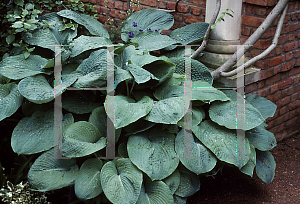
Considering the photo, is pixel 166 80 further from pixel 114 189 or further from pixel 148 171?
pixel 114 189

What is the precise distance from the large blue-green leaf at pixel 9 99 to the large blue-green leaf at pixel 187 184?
98 cm

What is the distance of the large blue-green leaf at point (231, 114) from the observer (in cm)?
175

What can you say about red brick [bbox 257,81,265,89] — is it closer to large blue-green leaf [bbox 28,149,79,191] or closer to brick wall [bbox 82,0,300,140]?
brick wall [bbox 82,0,300,140]

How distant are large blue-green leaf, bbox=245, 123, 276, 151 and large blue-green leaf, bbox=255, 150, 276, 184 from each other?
0.08m

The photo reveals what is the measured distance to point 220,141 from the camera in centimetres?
172

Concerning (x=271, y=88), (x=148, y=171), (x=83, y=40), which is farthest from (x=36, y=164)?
(x=271, y=88)

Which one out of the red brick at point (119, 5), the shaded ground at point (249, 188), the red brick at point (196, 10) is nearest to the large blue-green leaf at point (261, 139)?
the shaded ground at point (249, 188)

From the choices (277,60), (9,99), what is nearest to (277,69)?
(277,60)

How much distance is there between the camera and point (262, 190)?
1.96m

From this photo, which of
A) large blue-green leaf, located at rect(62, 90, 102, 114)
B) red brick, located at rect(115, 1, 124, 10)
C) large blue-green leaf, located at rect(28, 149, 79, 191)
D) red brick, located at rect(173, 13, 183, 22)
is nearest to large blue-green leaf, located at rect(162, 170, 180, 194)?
large blue-green leaf, located at rect(28, 149, 79, 191)

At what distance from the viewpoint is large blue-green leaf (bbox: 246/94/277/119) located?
6.45 ft

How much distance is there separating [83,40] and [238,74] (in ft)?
3.47

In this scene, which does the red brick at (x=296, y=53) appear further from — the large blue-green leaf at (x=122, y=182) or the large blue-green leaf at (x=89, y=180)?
the large blue-green leaf at (x=89, y=180)

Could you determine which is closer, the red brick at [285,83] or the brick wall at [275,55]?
the brick wall at [275,55]
